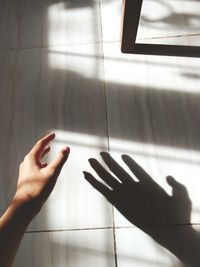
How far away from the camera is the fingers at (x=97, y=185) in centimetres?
114

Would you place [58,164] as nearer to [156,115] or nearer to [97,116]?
[97,116]

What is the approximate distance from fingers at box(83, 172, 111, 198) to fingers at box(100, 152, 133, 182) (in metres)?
0.06

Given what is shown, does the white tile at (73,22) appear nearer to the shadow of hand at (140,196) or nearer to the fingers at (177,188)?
the shadow of hand at (140,196)

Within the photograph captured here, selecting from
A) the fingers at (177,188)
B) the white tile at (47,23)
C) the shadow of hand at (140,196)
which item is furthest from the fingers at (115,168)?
the white tile at (47,23)

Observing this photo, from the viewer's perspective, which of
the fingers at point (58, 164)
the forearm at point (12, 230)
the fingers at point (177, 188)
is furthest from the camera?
the fingers at point (177, 188)

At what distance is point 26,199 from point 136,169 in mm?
393

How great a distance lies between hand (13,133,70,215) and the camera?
97cm

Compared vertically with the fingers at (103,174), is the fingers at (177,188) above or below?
below

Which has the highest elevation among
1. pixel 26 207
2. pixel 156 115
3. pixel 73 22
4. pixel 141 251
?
pixel 73 22

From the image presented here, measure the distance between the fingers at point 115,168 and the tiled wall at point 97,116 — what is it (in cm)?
2

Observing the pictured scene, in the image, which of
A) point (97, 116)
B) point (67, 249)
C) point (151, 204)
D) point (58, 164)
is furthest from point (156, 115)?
point (67, 249)

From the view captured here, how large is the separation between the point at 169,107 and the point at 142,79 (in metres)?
0.16

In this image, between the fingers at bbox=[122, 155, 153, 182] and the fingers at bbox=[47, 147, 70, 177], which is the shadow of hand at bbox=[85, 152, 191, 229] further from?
the fingers at bbox=[47, 147, 70, 177]

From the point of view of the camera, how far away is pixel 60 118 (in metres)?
1.28
